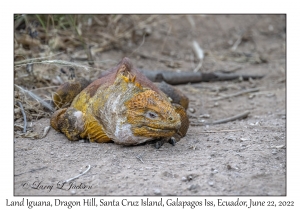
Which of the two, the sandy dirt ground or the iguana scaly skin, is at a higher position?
the iguana scaly skin

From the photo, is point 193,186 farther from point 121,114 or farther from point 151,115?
point 121,114

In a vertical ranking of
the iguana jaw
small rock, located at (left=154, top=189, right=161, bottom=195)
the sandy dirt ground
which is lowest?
small rock, located at (left=154, top=189, right=161, bottom=195)

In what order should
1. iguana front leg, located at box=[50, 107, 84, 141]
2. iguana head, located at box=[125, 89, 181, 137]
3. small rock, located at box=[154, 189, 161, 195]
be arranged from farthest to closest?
iguana front leg, located at box=[50, 107, 84, 141], iguana head, located at box=[125, 89, 181, 137], small rock, located at box=[154, 189, 161, 195]

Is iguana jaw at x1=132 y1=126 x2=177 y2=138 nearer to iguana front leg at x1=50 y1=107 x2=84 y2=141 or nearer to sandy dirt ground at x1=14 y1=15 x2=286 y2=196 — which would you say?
sandy dirt ground at x1=14 y1=15 x2=286 y2=196

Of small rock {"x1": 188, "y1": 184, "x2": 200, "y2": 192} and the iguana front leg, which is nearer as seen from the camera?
small rock {"x1": 188, "y1": 184, "x2": 200, "y2": 192}

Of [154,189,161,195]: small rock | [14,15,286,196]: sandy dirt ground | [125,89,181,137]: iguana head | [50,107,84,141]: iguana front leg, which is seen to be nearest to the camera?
[154,189,161,195]: small rock

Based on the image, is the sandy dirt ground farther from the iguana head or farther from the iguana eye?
the iguana eye

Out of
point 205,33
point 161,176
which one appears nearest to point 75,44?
point 205,33

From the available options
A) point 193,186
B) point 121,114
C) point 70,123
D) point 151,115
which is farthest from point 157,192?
point 70,123

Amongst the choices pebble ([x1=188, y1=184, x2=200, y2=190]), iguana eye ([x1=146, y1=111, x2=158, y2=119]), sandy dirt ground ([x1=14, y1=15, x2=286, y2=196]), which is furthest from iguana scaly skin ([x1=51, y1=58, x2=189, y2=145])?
pebble ([x1=188, y1=184, x2=200, y2=190])
